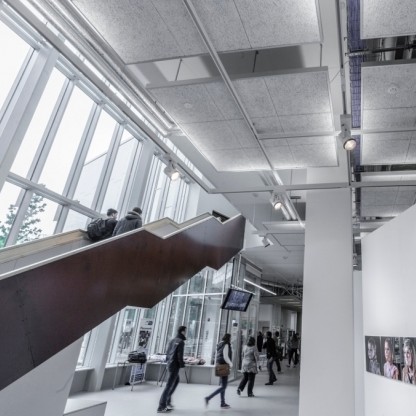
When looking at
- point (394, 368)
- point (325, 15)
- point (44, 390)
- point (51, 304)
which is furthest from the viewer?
point (394, 368)

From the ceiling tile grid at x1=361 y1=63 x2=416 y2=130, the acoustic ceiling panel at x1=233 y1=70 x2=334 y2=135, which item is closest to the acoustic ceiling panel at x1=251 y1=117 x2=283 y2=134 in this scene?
the acoustic ceiling panel at x1=233 y1=70 x2=334 y2=135

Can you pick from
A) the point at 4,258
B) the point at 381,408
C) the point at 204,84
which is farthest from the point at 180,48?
the point at 381,408

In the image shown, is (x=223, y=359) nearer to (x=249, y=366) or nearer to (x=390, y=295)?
(x=249, y=366)

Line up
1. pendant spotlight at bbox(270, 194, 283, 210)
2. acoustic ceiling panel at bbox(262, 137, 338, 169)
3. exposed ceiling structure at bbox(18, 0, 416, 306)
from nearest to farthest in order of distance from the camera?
exposed ceiling structure at bbox(18, 0, 416, 306) < acoustic ceiling panel at bbox(262, 137, 338, 169) < pendant spotlight at bbox(270, 194, 283, 210)

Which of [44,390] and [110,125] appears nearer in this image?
[44,390]

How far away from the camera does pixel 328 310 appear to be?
20.8ft

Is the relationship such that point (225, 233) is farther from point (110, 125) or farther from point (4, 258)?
point (4, 258)

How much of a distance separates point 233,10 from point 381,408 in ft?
21.2

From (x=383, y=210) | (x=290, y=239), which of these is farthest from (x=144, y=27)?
(x=290, y=239)

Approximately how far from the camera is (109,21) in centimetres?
372

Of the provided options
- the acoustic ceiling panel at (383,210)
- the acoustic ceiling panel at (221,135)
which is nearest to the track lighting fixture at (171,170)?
the acoustic ceiling panel at (221,135)

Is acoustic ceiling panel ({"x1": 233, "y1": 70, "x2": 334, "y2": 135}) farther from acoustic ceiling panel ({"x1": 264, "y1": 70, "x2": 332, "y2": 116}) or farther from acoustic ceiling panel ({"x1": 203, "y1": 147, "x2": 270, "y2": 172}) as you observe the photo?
acoustic ceiling panel ({"x1": 203, "y1": 147, "x2": 270, "y2": 172})

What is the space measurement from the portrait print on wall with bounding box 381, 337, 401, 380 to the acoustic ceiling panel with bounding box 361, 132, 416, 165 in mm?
2878

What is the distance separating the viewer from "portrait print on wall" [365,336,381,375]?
608 centimetres
